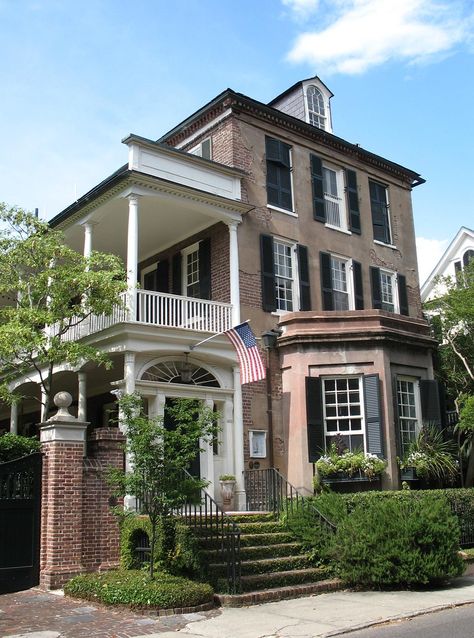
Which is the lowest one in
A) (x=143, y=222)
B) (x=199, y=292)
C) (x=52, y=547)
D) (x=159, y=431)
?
(x=52, y=547)

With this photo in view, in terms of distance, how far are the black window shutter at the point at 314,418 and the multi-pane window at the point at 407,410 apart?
6.18ft

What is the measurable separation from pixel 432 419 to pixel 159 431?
870 cm

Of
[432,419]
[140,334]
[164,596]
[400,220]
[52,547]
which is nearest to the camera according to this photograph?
[164,596]

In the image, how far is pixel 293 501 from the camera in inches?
558

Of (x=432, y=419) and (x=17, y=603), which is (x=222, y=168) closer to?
(x=432, y=419)

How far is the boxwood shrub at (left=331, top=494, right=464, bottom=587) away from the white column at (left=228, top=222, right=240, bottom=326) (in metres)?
6.33

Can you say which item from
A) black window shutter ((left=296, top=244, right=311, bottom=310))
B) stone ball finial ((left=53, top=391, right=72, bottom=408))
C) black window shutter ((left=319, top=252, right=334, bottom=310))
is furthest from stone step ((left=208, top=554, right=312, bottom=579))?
black window shutter ((left=319, top=252, right=334, bottom=310))

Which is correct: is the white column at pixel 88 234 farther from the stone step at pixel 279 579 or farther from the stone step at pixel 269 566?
the stone step at pixel 279 579

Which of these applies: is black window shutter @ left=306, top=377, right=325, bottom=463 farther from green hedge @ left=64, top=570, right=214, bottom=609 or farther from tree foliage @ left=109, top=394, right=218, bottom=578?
green hedge @ left=64, top=570, right=214, bottom=609

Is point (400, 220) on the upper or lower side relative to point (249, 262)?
upper

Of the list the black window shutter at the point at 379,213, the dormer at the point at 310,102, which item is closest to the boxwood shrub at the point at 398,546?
the black window shutter at the point at 379,213

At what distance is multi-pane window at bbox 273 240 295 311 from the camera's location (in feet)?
59.7

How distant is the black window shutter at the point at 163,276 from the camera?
768 inches

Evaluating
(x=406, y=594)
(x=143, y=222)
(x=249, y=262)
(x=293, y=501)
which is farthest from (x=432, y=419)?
(x=143, y=222)
